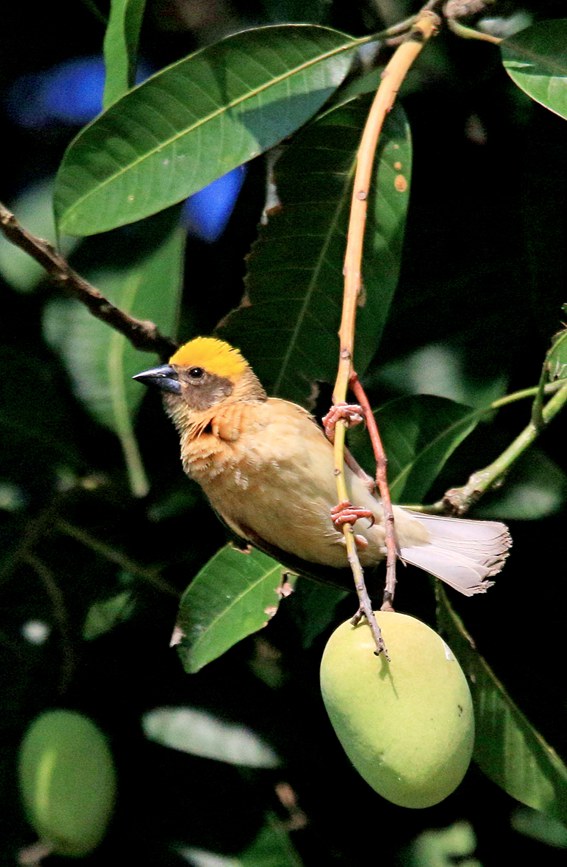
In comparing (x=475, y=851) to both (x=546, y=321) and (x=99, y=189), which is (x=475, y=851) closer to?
(x=546, y=321)

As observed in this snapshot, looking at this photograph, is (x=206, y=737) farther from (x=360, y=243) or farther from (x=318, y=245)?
(x=360, y=243)

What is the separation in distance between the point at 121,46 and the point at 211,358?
639mm

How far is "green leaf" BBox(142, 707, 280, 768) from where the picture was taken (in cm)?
247

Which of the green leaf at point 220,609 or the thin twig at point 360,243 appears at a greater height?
the thin twig at point 360,243

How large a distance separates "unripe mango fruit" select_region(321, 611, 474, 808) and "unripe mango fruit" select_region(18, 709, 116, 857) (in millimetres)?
1100

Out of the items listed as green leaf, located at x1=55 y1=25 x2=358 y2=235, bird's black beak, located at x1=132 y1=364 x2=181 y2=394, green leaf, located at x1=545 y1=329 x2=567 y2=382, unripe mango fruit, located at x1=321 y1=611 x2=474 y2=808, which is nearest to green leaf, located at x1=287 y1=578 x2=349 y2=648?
bird's black beak, located at x1=132 y1=364 x2=181 y2=394

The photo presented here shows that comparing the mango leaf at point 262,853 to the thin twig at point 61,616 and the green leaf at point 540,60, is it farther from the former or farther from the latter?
the green leaf at point 540,60

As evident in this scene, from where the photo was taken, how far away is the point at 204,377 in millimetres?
2508

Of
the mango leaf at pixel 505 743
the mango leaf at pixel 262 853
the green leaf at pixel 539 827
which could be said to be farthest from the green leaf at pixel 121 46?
the green leaf at pixel 539 827

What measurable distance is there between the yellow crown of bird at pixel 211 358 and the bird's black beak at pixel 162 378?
3cm

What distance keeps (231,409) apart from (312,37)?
75cm

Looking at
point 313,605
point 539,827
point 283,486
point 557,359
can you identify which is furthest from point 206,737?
point 557,359

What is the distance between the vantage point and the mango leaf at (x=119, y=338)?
8.80 feet

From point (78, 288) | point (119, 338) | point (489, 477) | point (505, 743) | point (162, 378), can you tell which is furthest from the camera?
point (119, 338)
